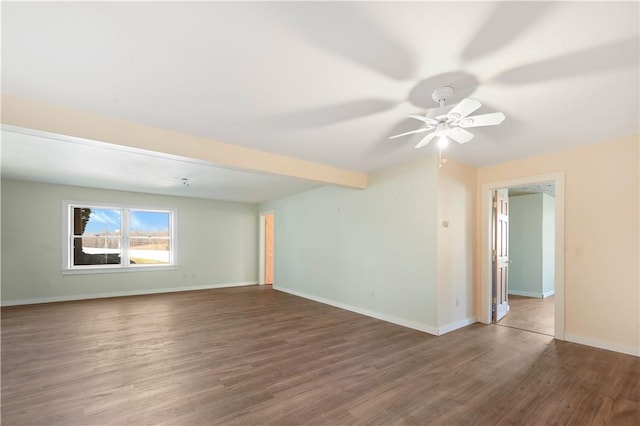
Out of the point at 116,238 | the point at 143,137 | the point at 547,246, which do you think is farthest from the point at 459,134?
the point at 116,238

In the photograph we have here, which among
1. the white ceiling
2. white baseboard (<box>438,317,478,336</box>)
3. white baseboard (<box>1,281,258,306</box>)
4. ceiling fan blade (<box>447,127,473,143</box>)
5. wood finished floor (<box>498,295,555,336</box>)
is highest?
the white ceiling

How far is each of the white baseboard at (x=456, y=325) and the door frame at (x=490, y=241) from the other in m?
0.16

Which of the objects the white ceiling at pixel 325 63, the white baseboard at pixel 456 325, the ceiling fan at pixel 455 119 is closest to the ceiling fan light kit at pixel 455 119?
the ceiling fan at pixel 455 119


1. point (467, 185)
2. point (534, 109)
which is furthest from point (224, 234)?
point (534, 109)

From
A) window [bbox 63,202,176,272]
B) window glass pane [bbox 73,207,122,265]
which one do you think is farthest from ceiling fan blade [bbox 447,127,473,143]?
window glass pane [bbox 73,207,122,265]

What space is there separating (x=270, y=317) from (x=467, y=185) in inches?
151

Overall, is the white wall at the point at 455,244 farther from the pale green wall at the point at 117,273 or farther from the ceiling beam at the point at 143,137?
the pale green wall at the point at 117,273

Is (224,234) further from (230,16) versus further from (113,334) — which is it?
(230,16)

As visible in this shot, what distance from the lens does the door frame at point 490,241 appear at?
3615 mm

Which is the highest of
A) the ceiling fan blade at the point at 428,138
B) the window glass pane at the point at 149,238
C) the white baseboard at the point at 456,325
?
the ceiling fan blade at the point at 428,138

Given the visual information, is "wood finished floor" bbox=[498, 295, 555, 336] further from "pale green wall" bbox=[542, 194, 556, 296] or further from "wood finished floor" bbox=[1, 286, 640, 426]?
"pale green wall" bbox=[542, 194, 556, 296]

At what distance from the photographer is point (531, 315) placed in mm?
4820

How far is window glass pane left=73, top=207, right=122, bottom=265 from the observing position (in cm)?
630

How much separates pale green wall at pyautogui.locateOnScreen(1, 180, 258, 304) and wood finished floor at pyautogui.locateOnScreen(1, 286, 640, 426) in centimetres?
185
